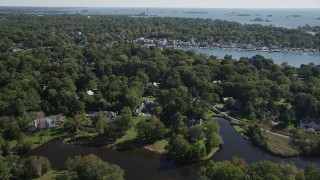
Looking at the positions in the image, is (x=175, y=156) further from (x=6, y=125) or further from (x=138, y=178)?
(x=6, y=125)

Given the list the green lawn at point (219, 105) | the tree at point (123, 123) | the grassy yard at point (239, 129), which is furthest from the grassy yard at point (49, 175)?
the green lawn at point (219, 105)

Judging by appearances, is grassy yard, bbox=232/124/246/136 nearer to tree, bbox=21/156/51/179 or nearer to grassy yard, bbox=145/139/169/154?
→ grassy yard, bbox=145/139/169/154

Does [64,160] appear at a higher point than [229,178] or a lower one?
lower

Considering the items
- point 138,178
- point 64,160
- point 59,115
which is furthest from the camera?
point 59,115

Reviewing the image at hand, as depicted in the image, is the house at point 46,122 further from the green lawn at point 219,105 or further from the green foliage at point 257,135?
the green foliage at point 257,135

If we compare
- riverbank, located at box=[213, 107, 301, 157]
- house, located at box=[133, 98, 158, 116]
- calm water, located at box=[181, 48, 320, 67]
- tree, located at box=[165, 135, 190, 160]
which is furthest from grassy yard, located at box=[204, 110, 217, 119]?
calm water, located at box=[181, 48, 320, 67]

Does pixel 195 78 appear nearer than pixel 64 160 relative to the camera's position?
No

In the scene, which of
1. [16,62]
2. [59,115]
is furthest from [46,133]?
[16,62]
